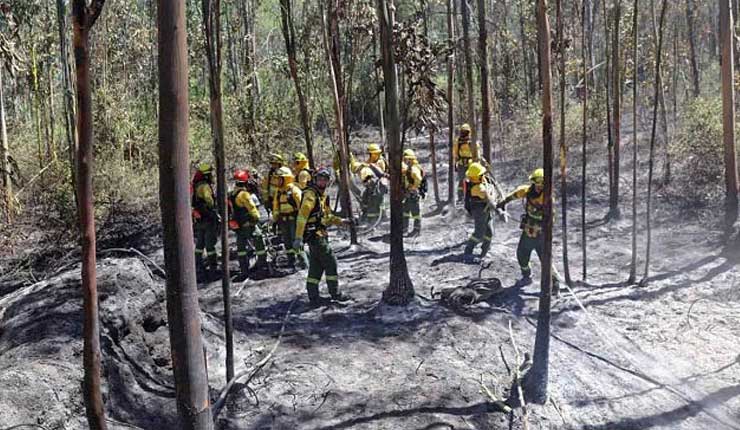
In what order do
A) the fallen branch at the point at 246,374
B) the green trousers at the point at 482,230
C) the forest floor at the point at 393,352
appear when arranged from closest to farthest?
the fallen branch at the point at 246,374, the forest floor at the point at 393,352, the green trousers at the point at 482,230

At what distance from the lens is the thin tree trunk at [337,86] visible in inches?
471

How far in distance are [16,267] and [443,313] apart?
8.36 meters

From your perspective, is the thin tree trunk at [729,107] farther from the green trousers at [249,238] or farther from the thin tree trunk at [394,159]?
the green trousers at [249,238]

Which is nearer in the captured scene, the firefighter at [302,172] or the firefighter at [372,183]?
the firefighter at [302,172]

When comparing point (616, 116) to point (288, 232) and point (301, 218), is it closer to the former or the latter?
point (288, 232)

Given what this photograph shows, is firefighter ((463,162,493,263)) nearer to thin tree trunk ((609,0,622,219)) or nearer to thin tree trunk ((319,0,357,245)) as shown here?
thin tree trunk ((319,0,357,245))

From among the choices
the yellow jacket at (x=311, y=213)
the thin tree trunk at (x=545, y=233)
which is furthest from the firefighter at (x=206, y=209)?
the thin tree trunk at (x=545, y=233)

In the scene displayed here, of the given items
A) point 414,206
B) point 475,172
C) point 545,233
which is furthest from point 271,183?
point 545,233

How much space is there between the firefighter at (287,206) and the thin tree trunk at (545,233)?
5.06 m

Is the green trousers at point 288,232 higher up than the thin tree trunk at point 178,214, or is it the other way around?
the thin tree trunk at point 178,214

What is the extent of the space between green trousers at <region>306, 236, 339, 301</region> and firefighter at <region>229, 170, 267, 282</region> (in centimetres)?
185

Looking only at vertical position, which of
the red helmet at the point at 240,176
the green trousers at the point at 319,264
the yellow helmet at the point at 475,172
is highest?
the red helmet at the point at 240,176

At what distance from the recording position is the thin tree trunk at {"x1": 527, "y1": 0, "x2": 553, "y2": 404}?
6.70m

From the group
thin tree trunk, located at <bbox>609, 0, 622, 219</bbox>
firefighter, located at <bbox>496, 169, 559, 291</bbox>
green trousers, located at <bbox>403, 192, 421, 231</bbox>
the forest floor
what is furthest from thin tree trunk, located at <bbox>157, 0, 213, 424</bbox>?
green trousers, located at <bbox>403, 192, 421, 231</bbox>
